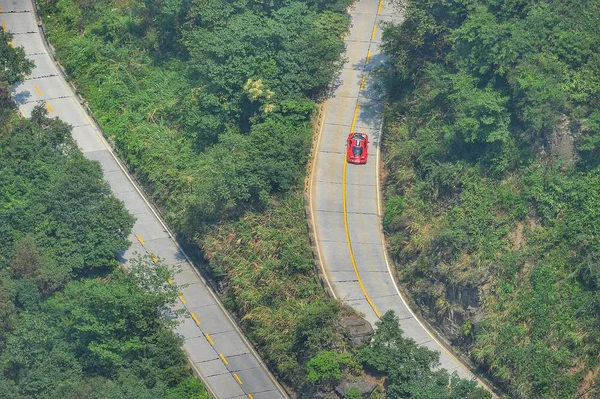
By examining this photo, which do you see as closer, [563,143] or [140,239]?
[563,143]

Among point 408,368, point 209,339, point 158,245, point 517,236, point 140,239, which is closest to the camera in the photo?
point 408,368

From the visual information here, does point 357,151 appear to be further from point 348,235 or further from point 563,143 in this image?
point 563,143

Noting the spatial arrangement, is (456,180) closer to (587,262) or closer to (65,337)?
(587,262)

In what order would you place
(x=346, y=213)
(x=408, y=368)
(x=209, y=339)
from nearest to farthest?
1. (x=408, y=368)
2. (x=209, y=339)
3. (x=346, y=213)

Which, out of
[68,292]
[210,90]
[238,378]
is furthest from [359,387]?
[210,90]

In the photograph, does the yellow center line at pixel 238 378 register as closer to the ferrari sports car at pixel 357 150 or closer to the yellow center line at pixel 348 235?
the yellow center line at pixel 348 235

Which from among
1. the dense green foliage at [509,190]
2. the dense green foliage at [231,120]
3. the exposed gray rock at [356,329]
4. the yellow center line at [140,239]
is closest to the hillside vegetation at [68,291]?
the yellow center line at [140,239]

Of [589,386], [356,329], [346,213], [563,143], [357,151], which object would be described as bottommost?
[356,329]

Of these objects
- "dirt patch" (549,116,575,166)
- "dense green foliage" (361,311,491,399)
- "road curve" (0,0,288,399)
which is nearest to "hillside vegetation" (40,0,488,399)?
"dense green foliage" (361,311,491,399)
